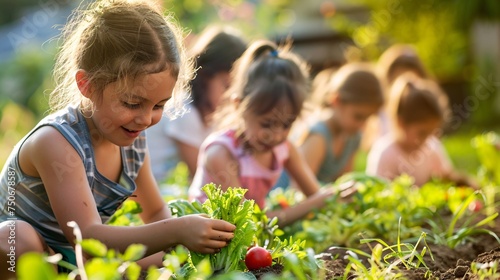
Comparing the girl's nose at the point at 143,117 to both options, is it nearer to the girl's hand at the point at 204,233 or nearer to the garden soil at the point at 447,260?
the girl's hand at the point at 204,233

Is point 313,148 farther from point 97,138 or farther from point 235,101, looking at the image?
point 97,138

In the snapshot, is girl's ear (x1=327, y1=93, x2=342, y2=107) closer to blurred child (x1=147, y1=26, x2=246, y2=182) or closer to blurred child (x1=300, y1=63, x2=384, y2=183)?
blurred child (x1=300, y1=63, x2=384, y2=183)

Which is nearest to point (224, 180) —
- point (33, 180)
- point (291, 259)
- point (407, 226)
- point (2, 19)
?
point (407, 226)

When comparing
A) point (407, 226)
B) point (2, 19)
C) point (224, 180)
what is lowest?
point (407, 226)

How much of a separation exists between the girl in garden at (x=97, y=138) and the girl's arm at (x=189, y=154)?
2.22 metres

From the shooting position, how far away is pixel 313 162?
502cm

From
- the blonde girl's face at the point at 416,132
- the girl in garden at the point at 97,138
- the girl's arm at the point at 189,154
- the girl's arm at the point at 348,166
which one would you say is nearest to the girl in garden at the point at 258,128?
the girl in garden at the point at 97,138

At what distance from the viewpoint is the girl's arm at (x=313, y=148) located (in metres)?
5.02

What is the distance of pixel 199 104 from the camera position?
471cm

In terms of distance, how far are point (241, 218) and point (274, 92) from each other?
1.30m

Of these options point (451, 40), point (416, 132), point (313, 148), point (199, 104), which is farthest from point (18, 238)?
point (451, 40)

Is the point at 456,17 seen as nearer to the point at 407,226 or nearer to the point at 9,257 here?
the point at 407,226

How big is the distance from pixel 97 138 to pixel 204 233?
62cm

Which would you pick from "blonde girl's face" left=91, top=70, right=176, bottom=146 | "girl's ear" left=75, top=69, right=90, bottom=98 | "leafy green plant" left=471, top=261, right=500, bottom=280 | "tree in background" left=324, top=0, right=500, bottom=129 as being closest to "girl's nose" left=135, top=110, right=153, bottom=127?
"blonde girl's face" left=91, top=70, right=176, bottom=146
